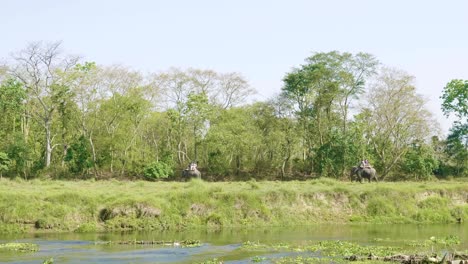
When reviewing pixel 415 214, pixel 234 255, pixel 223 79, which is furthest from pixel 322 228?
pixel 223 79

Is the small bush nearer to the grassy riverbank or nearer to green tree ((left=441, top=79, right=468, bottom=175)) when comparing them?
the grassy riverbank

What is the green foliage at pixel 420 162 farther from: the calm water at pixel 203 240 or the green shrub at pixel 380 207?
the calm water at pixel 203 240

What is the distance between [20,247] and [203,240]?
7381 mm

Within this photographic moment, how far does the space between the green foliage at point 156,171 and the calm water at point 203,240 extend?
83.8ft

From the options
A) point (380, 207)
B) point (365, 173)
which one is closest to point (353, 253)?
point (380, 207)

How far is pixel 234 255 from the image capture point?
2180 cm

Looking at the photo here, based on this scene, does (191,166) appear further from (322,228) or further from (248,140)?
(322,228)

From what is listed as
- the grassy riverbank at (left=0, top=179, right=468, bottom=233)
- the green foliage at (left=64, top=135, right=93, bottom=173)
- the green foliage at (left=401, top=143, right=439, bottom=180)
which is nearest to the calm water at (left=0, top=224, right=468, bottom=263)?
the grassy riverbank at (left=0, top=179, right=468, bottom=233)

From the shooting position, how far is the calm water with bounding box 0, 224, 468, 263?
2091cm

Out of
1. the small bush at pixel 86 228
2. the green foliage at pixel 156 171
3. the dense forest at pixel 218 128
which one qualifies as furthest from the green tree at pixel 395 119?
the small bush at pixel 86 228

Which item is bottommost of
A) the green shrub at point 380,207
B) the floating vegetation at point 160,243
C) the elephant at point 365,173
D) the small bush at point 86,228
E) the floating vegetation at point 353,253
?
the floating vegetation at point 353,253

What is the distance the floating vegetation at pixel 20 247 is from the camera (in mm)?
22547

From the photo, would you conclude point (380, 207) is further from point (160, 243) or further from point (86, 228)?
point (86, 228)

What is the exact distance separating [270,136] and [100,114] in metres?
16.4
